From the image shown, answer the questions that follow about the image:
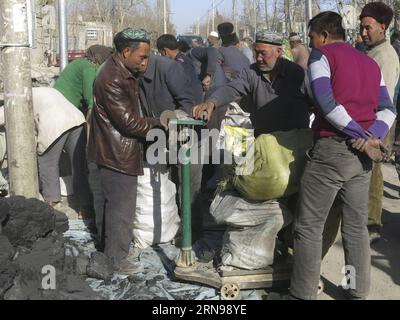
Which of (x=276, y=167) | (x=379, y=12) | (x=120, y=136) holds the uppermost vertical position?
(x=379, y=12)

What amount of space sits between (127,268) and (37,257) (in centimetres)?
67

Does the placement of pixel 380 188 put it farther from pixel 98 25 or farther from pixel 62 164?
pixel 98 25

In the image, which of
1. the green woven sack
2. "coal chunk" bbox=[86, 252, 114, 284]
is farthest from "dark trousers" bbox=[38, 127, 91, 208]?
the green woven sack

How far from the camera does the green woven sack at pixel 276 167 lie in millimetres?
3656

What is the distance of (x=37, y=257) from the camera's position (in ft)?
12.9

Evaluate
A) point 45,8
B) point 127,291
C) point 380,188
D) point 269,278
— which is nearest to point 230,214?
point 269,278

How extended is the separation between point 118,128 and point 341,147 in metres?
1.65

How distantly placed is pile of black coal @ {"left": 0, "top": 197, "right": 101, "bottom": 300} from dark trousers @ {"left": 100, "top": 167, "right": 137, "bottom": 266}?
241 millimetres

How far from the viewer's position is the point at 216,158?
4.66 m

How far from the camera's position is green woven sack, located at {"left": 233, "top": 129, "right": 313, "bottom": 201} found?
3.66 metres

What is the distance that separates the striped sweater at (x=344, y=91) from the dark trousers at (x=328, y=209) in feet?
0.44

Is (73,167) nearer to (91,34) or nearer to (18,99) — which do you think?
(18,99)

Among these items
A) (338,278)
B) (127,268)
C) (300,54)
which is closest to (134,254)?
(127,268)

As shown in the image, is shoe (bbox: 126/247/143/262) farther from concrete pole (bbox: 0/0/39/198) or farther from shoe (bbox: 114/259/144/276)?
concrete pole (bbox: 0/0/39/198)
